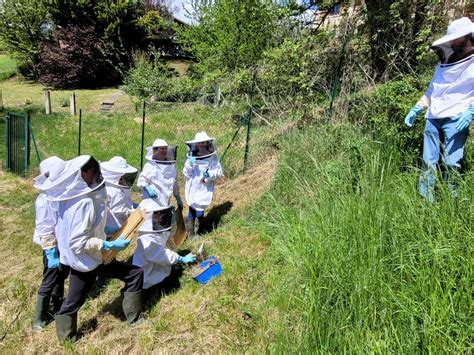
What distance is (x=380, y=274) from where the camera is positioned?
96.7 inches

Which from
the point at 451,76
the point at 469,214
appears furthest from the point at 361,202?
the point at 451,76

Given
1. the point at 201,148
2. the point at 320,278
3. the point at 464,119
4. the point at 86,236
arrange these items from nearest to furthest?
the point at 320,278 < the point at 86,236 < the point at 464,119 < the point at 201,148

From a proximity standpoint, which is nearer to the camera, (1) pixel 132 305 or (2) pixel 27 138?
(1) pixel 132 305

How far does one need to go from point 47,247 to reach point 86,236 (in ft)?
2.42

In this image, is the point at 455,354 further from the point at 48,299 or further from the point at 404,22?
the point at 404,22

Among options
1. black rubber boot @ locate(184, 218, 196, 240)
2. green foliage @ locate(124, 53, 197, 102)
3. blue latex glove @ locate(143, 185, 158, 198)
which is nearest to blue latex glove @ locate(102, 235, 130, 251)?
blue latex glove @ locate(143, 185, 158, 198)

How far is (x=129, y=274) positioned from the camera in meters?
3.57

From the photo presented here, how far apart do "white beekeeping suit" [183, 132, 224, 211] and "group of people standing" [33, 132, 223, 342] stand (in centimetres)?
74

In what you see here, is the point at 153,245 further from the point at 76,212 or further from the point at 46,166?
the point at 46,166

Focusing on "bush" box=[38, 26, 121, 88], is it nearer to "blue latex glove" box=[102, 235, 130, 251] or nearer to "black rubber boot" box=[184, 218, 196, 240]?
"black rubber boot" box=[184, 218, 196, 240]

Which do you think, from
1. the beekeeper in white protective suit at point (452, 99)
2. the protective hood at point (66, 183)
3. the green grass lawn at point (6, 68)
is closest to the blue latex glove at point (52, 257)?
the protective hood at point (66, 183)

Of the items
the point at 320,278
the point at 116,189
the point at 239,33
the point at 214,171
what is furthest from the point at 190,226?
the point at 239,33

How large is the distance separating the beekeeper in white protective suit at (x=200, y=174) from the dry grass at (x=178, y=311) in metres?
0.46

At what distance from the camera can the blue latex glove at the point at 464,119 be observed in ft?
11.2
